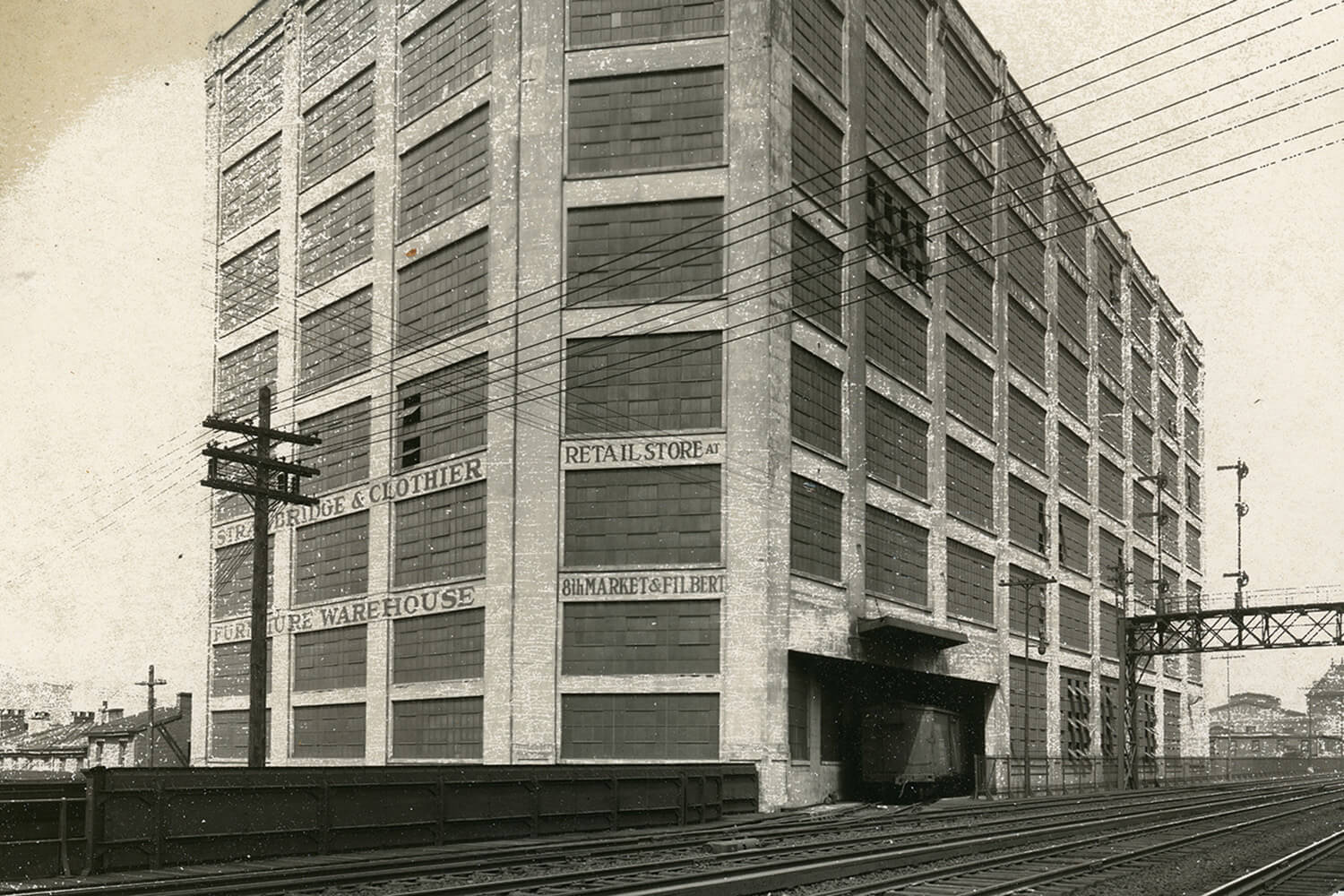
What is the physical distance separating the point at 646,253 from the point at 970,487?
19587 millimetres

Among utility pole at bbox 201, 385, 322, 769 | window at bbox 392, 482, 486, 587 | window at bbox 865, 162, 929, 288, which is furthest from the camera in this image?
window at bbox 865, 162, 929, 288

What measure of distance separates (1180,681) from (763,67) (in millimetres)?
55750

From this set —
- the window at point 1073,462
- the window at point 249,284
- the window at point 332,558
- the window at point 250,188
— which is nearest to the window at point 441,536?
the window at point 332,558

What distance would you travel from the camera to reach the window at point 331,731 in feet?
139

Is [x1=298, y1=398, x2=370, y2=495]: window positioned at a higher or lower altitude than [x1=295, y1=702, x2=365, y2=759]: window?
higher

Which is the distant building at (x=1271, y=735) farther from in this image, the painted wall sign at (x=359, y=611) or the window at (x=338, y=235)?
the window at (x=338, y=235)

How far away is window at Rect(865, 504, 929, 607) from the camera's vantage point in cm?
4266

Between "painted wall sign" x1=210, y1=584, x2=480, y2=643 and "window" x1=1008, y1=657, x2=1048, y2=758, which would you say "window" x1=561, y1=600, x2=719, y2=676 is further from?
"window" x1=1008, y1=657, x2=1048, y2=758

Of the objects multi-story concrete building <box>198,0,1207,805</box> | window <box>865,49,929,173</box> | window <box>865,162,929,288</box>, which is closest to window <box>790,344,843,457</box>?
multi-story concrete building <box>198,0,1207,805</box>

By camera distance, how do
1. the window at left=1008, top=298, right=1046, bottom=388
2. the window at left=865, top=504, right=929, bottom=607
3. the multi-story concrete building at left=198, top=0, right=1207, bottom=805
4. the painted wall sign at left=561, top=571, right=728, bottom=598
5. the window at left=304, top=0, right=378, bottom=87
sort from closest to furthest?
the painted wall sign at left=561, top=571, right=728, bottom=598, the multi-story concrete building at left=198, top=0, right=1207, bottom=805, the window at left=865, top=504, right=929, bottom=607, the window at left=304, top=0, right=378, bottom=87, the window at left=1008, top=298, right=1046, bottom=388

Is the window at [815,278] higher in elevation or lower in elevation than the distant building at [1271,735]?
higher

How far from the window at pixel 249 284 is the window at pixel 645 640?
66.8ft

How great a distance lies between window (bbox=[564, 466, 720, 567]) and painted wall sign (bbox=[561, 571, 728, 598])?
1.23 ft

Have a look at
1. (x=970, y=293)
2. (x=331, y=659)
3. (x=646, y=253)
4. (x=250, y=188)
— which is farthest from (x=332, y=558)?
(x=970, y=293)
